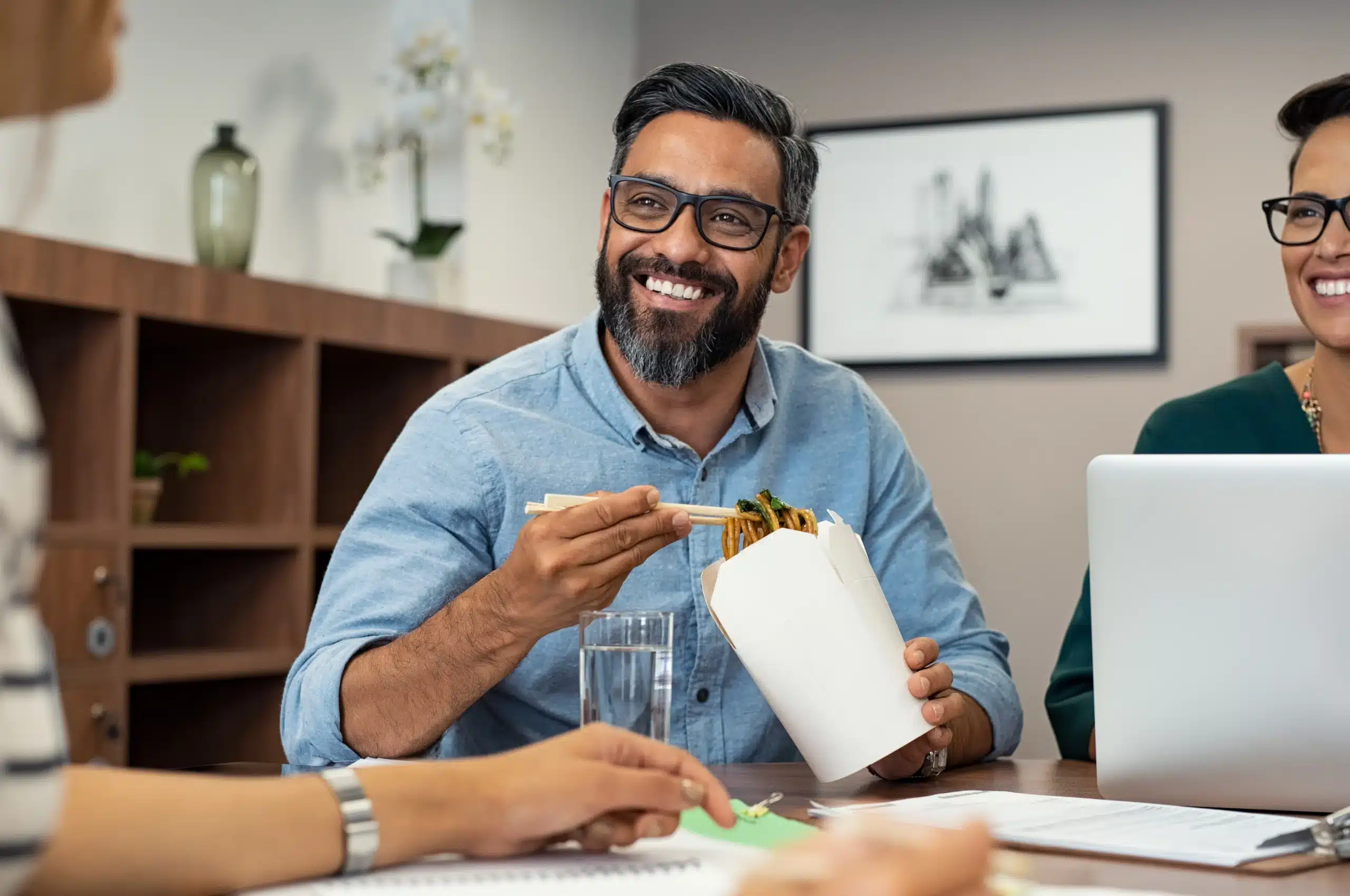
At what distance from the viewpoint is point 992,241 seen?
13.9ft

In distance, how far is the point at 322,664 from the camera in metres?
1.55

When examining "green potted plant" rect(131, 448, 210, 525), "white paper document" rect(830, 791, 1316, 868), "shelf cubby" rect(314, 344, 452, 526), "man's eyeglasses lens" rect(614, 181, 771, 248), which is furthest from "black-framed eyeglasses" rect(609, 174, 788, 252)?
"shelf cubby" rect(314, 344, 452, 526)

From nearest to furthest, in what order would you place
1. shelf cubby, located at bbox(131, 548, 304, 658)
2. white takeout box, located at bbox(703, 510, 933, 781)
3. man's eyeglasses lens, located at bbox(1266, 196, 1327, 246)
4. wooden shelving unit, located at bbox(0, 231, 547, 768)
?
white takeout box, located at bbox(703, 510, 933, 781)
man's eyeglasses lens, located at bbox(1266, 196, 1327, 246)
wooden shelving unit, located at bbox(0, 231, 547, 768)
shelf cubby, located at bbox(131, 548, 304, 658)

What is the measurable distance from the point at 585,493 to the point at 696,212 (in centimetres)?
37

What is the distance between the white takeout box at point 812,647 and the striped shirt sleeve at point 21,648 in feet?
2.50

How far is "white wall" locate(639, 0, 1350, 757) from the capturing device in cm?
400

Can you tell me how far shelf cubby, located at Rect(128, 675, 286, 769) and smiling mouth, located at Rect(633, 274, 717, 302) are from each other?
1591mm

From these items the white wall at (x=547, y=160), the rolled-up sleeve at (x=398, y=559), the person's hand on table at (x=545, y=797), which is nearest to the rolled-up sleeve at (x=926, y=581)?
the rolled-up sleeve at (x=398, y=559)

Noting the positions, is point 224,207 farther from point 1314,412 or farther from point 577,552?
point 1314,412

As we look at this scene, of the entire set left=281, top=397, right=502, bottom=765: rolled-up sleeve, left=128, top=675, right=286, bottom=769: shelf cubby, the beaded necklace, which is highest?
the beaded necklace

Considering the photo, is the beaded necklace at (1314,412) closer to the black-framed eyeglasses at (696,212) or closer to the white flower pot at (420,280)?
the black-framed eyeglasses at (696,212)

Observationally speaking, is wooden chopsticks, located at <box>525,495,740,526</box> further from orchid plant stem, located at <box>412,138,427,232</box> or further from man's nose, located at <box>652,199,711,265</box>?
orchid plant stem, located at <box>412,138,427,232</box>

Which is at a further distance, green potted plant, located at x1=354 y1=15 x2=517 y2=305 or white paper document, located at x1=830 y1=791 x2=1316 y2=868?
green potted plant, located at x1=354 y1=15 x2=517 y2=305

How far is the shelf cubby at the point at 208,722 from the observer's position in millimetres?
3066
